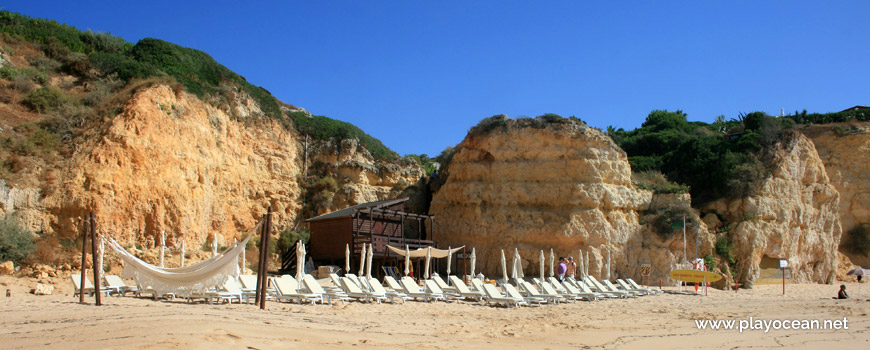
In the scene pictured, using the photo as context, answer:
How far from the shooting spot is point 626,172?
27.0 m

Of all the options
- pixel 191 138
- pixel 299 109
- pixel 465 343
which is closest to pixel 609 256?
pixel 465 343

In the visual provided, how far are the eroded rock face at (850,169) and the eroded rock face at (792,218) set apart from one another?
2484mm

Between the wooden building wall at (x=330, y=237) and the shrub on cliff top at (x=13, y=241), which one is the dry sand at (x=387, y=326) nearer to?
the shrub on cliff top at (x=13, y=241)

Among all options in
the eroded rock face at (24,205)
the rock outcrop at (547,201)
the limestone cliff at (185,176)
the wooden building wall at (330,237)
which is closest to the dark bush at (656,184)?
the rock outcrop at (547,201)

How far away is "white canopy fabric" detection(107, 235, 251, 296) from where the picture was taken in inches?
459

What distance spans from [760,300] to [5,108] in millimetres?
27274

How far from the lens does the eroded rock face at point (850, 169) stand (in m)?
32.8

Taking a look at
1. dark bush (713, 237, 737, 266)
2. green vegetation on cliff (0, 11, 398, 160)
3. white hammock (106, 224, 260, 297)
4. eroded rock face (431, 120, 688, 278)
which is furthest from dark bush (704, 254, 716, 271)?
green vegetation on cliff (0, 11, 398, 160)

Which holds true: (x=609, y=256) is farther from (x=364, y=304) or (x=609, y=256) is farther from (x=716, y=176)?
(x=364, y=304)

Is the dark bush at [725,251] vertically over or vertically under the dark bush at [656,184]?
under

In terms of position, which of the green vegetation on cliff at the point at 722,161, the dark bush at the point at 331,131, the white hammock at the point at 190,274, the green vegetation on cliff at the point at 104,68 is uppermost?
the green vegetation on cliff at the point at 104,68

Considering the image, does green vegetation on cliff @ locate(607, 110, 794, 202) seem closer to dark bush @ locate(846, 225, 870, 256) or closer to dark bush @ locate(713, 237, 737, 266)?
dark bush @ locate(713, 237, 737, 266)

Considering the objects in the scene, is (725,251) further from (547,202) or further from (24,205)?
(24,205)

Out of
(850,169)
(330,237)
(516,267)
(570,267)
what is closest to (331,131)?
(330,237)
